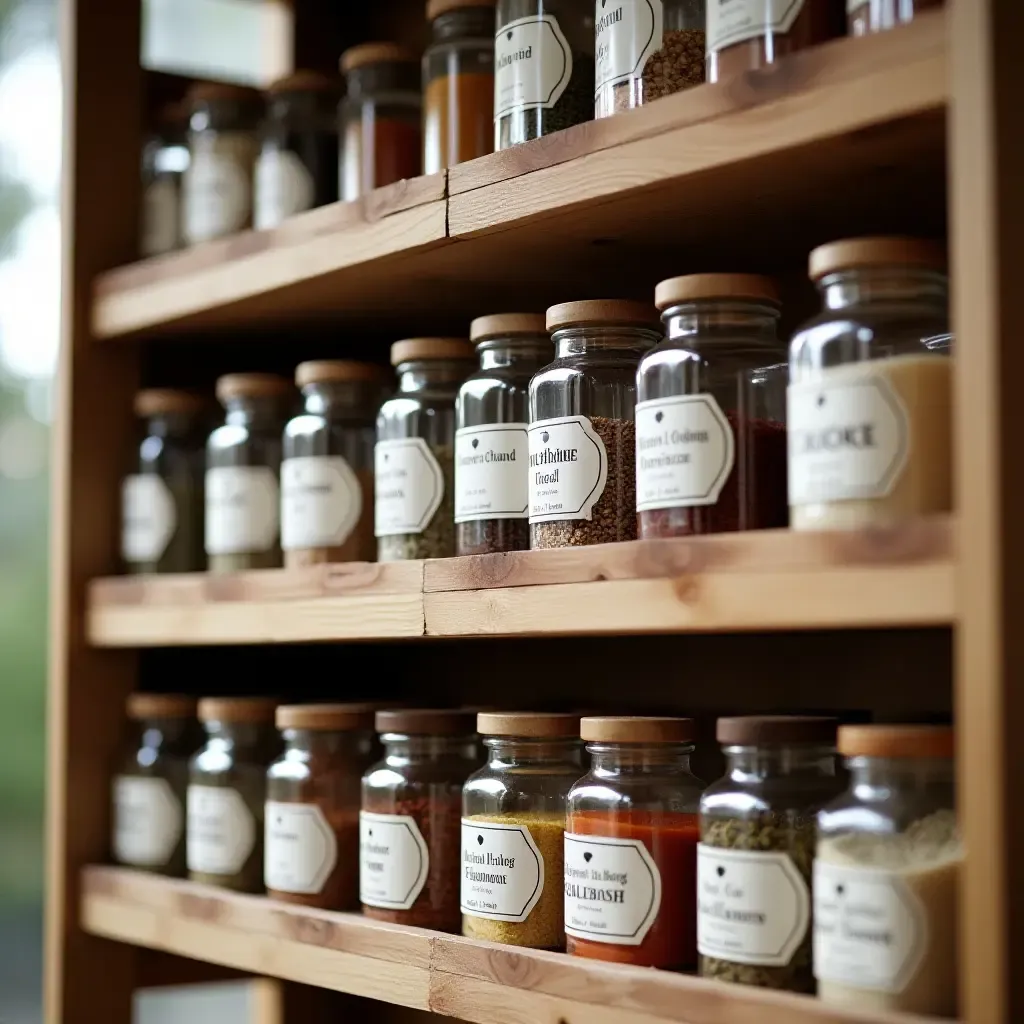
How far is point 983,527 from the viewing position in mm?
762

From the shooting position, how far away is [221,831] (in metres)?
1.35

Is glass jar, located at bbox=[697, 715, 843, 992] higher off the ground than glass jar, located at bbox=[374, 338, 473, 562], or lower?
lower

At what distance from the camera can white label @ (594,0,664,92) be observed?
1.03 meters

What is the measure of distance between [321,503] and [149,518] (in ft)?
0.91

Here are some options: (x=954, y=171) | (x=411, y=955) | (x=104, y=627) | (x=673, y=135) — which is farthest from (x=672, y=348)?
(x=104, y=627)

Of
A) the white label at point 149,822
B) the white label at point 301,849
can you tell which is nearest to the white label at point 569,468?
the white label at point 301,849

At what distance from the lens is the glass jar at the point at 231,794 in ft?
4.43

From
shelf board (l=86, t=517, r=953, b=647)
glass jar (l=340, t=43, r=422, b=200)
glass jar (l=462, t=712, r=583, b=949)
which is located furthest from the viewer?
glass jar (l=340, t=43, r=422, b=200)

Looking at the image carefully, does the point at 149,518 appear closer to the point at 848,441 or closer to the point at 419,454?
the point at 419,454

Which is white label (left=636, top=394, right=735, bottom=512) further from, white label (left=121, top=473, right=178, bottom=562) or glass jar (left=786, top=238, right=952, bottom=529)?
white label (left=121, top=473, right=178, bottom=562)

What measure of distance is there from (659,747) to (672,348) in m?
0.28

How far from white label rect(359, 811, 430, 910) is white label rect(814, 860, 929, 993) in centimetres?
38

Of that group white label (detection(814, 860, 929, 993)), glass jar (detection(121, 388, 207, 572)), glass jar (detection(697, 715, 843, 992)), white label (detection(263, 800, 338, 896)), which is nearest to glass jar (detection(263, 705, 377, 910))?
white label (detection(263, 800, 338, 896))

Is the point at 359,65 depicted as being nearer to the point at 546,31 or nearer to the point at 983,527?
the point at 546,31
